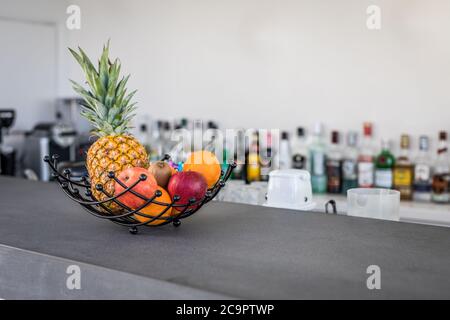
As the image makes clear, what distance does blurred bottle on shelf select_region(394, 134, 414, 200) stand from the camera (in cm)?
238

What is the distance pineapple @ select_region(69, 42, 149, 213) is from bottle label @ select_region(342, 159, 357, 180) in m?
1.61

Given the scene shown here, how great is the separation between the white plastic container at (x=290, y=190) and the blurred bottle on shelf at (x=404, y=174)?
3.75 feet

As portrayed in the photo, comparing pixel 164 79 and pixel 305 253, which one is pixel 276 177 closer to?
pixel 305 253

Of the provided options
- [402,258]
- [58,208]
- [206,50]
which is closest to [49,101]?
[206,50]

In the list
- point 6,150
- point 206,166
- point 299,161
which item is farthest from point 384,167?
point 6,150

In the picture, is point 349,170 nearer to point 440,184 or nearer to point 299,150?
point 299,150

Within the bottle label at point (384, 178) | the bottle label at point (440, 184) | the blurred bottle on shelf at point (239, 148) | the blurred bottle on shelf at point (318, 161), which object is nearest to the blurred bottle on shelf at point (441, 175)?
the bottle label at point (440, 184)

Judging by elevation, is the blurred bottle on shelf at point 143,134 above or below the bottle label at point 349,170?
above

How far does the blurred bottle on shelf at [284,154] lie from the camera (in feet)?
8.55

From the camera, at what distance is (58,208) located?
1.19 metres

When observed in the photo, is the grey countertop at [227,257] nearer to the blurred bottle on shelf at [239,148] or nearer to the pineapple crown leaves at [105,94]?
the pineapple crown leaves at [105,94]

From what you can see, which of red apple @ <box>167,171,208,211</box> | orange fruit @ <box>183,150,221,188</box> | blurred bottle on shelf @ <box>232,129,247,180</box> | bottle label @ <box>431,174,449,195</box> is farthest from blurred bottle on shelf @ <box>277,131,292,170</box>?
red apple @ <box>167,171,208,211</box>

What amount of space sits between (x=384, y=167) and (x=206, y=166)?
1548 mm
